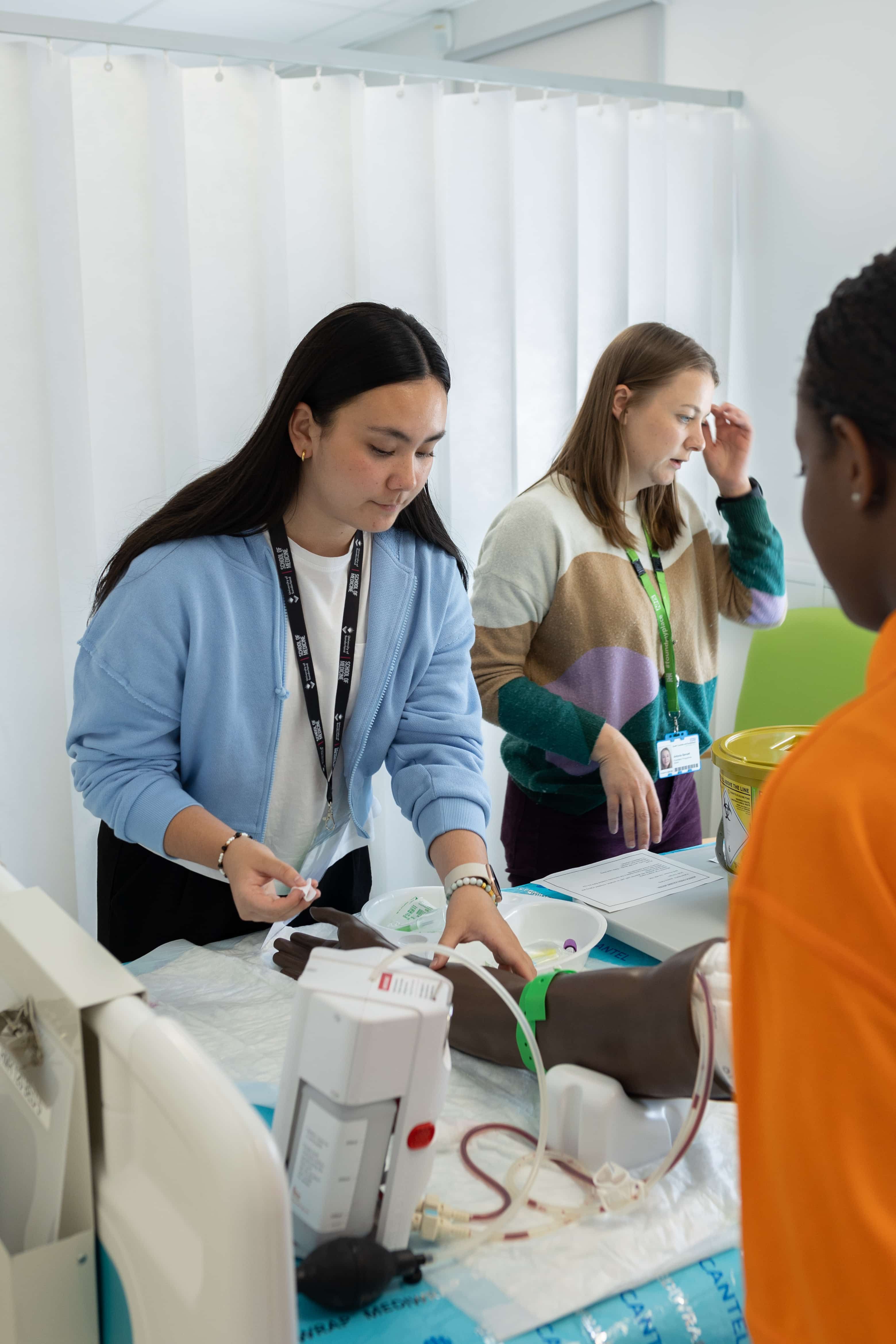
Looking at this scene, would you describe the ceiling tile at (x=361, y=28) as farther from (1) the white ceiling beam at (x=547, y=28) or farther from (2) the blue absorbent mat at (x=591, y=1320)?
(2) the blue absorbent mat at (x=591, y=1320)

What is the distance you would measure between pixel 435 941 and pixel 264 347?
5.24 feet

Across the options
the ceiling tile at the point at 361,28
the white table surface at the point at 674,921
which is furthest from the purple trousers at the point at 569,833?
the ceiling tile at the point at 361,28

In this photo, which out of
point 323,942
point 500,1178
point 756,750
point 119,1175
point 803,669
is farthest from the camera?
point 803,669

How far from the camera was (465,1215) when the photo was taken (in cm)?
92

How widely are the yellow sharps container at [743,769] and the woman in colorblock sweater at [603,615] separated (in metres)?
0.43

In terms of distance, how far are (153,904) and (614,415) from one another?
1.21 metres

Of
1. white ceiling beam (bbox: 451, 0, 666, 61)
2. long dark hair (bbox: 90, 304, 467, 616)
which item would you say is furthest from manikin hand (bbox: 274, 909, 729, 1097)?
white ceiling beam (bbox: 451, 0, 666, 61)

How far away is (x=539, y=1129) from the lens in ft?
3.46

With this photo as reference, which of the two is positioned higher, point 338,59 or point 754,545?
point 338,59

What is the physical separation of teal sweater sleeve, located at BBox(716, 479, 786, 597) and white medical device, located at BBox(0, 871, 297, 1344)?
1.73m

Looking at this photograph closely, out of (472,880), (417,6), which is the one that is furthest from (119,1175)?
(417,6)

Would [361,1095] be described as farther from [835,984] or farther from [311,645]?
[311,645]

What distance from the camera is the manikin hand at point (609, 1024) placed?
986 millimetres

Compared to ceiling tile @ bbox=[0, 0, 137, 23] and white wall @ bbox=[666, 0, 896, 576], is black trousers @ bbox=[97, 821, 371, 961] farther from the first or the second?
ceiling tile @ bbox=[0, 0, 137, 23]
